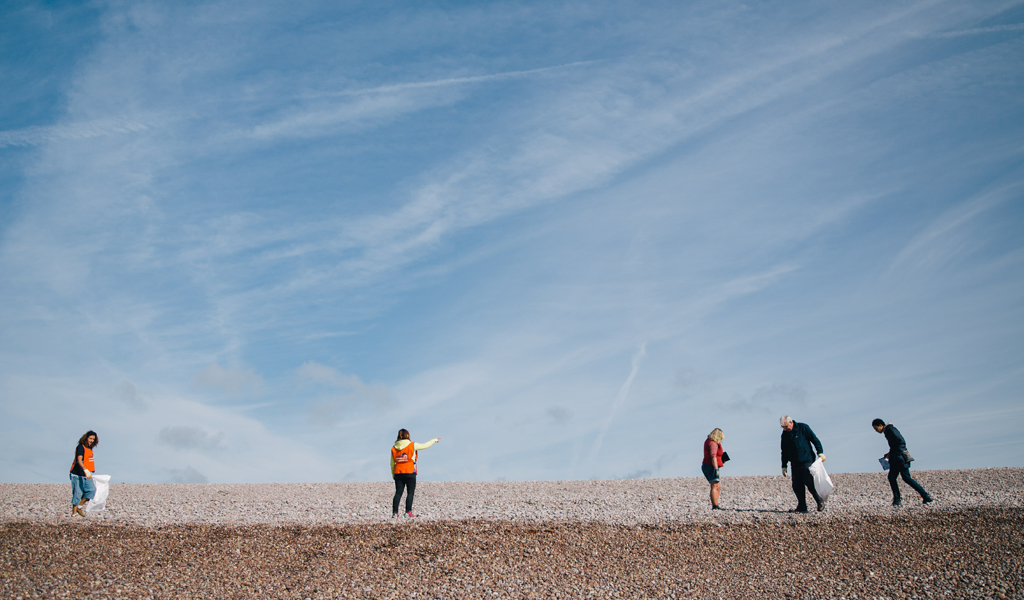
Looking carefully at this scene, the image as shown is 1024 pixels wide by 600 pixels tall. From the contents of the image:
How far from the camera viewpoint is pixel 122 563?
1165 cm

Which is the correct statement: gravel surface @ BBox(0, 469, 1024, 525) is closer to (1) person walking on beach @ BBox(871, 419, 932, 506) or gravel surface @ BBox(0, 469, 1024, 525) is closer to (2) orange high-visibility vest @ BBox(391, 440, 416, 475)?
(1) person walking on beach @ BBox(871, 419, 932, 506)

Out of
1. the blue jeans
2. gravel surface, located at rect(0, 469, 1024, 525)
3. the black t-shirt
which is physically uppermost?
the black t-shirt

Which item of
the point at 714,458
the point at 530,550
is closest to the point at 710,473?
the point at 714,458

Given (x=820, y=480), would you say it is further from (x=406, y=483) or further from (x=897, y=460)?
(x=406, y=483)

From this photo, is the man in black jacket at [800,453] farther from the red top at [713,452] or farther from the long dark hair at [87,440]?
the long dark hair at [87,440]

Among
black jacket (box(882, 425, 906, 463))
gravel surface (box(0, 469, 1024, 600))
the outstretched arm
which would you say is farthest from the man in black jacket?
the outstretched arm

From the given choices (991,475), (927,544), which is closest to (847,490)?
(991,475)

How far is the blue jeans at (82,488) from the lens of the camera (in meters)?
15.8

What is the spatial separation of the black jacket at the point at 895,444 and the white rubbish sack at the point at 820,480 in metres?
2.03

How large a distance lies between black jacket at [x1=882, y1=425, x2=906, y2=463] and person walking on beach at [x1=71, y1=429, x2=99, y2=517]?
19.8 metres

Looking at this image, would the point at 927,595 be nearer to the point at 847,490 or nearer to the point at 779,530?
the point at 779,530

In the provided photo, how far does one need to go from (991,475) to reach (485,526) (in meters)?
18.5

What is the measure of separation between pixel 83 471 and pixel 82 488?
0.50 meters

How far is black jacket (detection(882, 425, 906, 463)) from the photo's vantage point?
15.0 m
